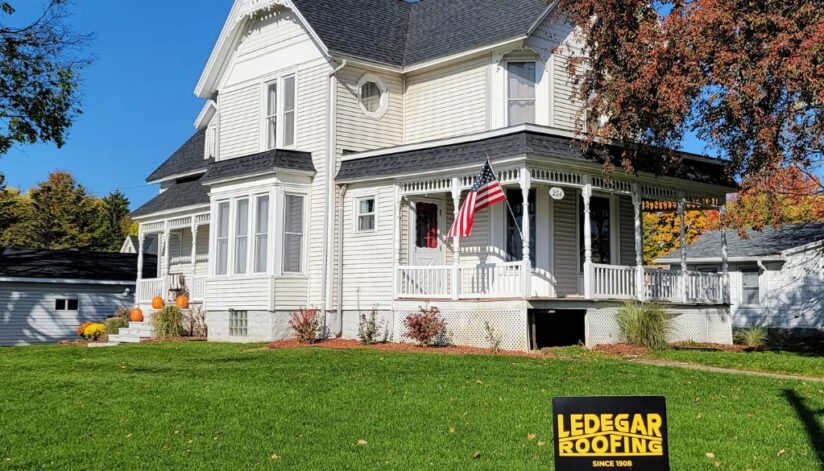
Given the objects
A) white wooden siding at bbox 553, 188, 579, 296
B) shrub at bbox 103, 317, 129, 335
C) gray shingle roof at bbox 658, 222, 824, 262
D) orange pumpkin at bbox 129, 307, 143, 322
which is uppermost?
gray shingle roof at bbox 658, 222, 824, 262

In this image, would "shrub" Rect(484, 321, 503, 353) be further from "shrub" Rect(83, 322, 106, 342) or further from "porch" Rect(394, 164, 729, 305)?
"shrub" Rect(83, 322, 106, 342)

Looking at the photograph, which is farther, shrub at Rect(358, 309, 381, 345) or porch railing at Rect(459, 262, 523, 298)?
shrub at Rect(358, 309, 381, 345)

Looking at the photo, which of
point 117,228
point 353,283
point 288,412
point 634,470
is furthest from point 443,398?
point 117,228

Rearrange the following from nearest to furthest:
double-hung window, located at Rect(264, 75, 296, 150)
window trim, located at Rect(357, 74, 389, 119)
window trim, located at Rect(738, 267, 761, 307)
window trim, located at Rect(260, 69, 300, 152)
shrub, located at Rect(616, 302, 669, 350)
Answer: shrub, located at Rect(616, 302, 669, 350) < window trim, located at Rect(357, 74, 389, 119) < window trim, located at Rect(260, 69, 300, 152) < double-hung window, located at Rect(264, 75, 296, 150) < window trim, located at Rect(738, 267, 761, 307)

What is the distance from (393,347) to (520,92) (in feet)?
24.7

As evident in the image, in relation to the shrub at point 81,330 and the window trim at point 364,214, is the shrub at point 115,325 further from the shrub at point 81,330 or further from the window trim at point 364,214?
the window trim at point 364,214

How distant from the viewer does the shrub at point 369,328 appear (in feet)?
68.3

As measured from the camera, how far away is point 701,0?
53.8 ft

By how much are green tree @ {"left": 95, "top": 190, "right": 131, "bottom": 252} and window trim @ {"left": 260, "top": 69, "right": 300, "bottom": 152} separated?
37.9m

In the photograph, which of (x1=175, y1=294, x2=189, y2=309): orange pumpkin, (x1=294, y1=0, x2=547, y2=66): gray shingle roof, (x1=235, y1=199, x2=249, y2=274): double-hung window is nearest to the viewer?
(x1=294, y1=0, x2=547, y2=66): gray shingle roof

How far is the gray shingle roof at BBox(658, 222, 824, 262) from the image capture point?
101ft

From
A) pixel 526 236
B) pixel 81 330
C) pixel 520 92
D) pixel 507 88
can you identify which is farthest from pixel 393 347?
pixel 81 330

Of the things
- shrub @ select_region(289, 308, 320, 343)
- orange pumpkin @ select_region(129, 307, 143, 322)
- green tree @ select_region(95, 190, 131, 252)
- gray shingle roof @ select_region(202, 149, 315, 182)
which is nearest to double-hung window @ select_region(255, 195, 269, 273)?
gray shingle roof @ select_region(202, 149, 315, 182)

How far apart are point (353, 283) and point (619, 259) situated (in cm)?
708
